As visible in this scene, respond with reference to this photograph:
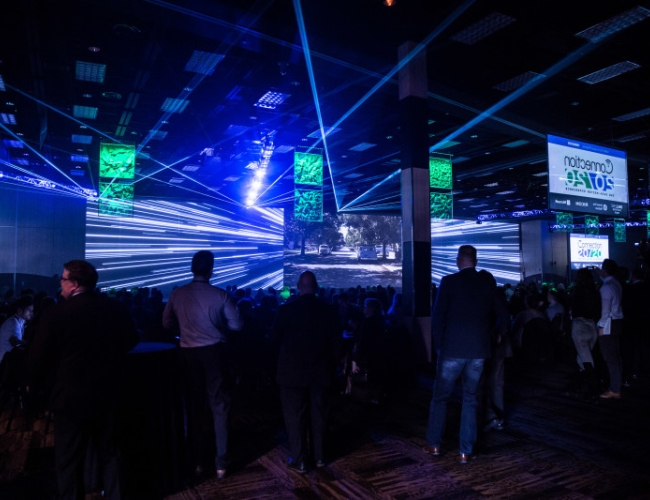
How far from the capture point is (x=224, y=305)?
3316mm

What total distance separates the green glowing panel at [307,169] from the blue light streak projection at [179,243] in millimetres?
→ 8765

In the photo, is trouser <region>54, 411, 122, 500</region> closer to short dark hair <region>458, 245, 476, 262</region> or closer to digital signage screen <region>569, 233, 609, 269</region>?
short dark hair <region>458, 245, 476, 262</region>

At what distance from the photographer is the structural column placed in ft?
20.7

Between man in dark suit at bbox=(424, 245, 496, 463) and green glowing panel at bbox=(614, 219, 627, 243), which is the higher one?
green glowing panel at bbox=(614, 219, 627, 243)

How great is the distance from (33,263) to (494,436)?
51.0 feet

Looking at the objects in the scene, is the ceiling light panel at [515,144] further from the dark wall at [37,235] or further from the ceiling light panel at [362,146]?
the dark wall at [37,235]

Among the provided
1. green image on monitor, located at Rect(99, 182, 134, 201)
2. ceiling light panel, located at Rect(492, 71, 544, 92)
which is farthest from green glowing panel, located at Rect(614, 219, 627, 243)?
green image on monitor, located at Rect(99, 182, 134, 201)

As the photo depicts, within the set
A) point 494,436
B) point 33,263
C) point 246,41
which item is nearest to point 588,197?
point 494,436

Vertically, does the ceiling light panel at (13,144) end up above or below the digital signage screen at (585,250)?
above

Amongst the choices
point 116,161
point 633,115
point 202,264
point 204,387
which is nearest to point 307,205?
point 116,161

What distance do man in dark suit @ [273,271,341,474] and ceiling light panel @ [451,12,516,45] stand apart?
182 inches

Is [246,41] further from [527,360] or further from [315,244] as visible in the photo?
[315,244]

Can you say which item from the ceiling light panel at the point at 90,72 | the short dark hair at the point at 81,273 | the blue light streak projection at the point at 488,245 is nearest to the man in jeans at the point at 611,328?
the short dark hair at the point at 81,273

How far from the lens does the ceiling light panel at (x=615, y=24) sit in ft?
18.7
